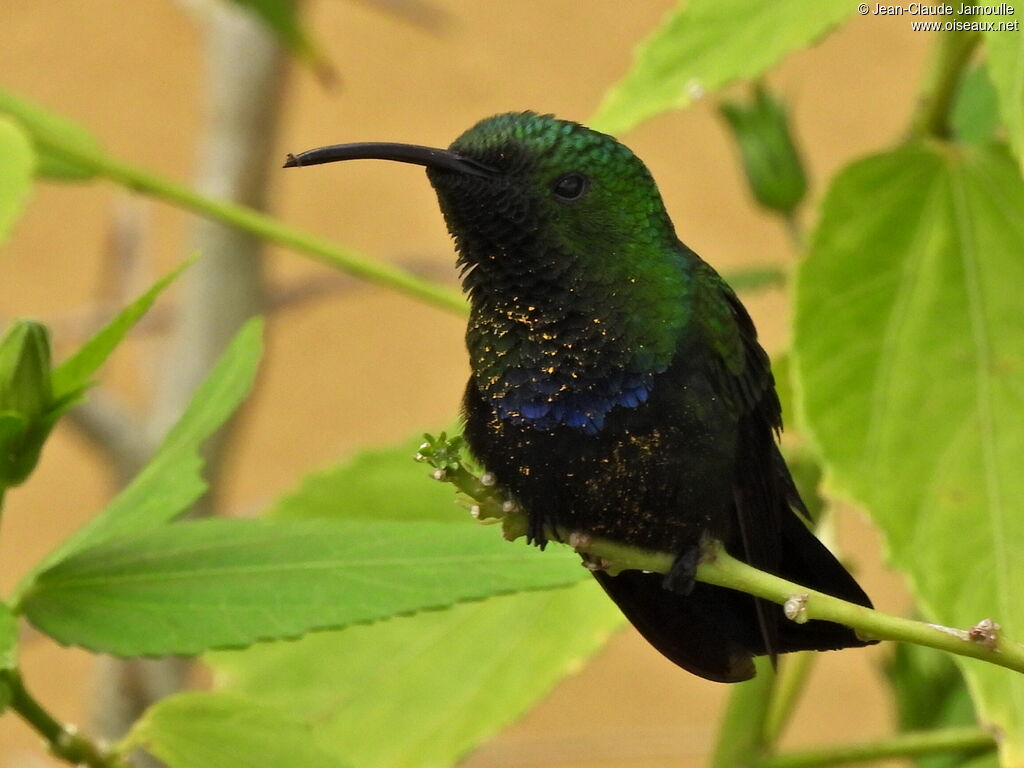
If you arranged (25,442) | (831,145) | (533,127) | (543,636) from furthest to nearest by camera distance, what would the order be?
(831,145)
(543,636)
(25,442)
(533,127)

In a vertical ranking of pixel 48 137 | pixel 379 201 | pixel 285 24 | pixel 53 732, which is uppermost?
pixel 379 201

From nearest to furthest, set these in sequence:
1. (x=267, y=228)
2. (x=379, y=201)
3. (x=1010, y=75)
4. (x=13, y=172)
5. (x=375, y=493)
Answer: (x=1010, y=75), (x=13, y=172), (x=267, y=228), (x=375, y=493), (x=379, y=201)

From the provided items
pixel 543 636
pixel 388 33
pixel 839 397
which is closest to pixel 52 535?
pixel 388 33

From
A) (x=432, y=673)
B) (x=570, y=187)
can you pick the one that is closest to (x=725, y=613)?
(x=570, y=187)

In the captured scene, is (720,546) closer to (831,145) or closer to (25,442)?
(25,442)

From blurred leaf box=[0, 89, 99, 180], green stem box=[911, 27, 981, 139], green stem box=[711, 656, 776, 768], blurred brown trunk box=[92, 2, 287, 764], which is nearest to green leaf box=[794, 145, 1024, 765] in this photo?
green stem box=[911, 27, 981, 139]

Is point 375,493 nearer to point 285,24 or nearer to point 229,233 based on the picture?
point 285,24

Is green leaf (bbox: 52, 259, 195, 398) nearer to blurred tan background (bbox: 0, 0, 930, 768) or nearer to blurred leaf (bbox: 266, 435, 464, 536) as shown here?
blurred leaf (bbox: 266, 435, 464, 536)
